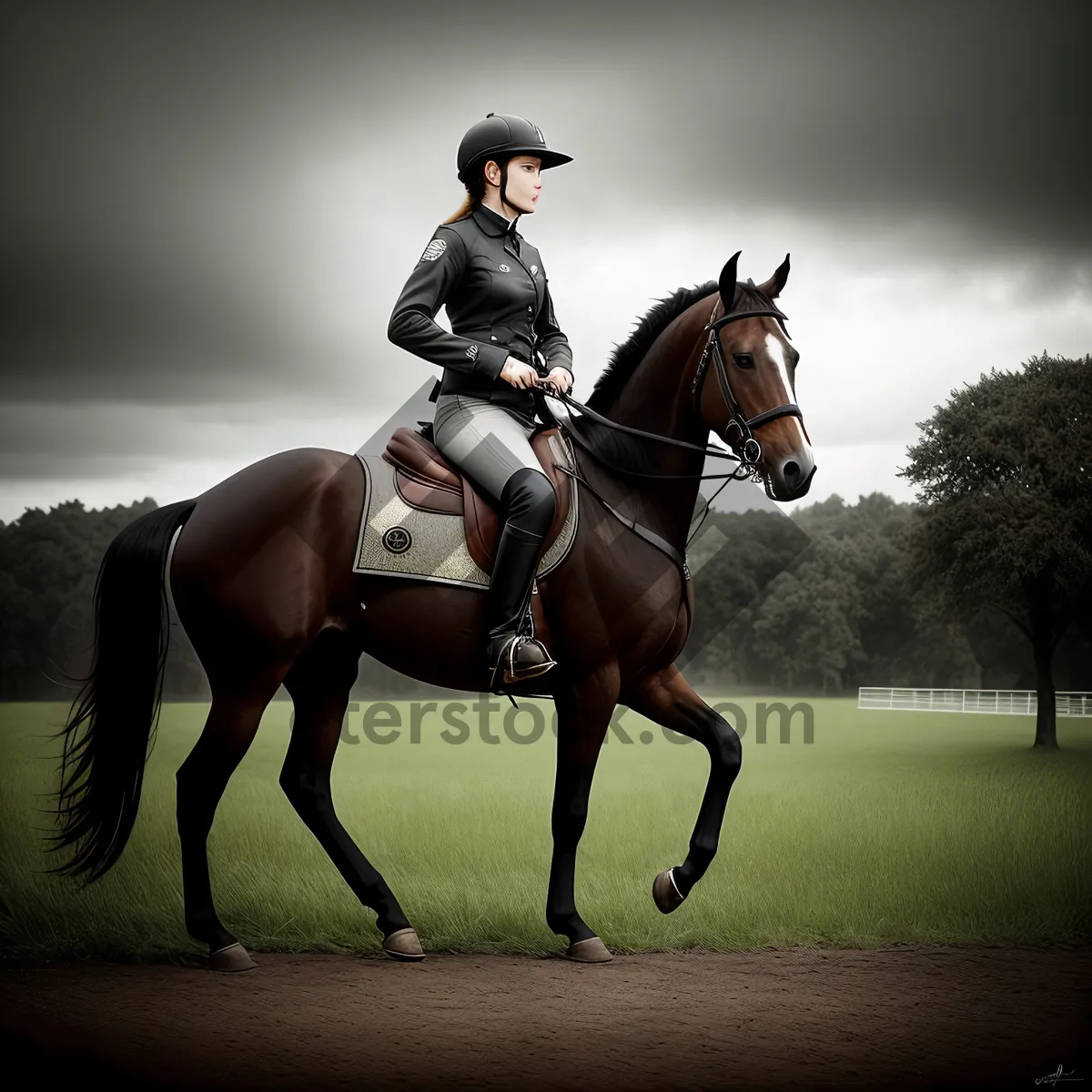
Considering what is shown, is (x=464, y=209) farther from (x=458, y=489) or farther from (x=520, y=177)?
(x=458, y=489)

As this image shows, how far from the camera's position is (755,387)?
5590 millimetres

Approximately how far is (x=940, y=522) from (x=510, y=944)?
12.2 metres

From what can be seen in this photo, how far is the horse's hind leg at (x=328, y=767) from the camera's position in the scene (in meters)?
6.07

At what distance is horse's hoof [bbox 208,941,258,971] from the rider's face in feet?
15.0

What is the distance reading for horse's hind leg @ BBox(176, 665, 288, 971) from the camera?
18.8 ft

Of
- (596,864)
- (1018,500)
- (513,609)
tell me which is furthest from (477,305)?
(1018,500)

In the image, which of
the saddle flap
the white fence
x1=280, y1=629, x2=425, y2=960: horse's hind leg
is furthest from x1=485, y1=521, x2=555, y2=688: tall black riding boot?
the white fence

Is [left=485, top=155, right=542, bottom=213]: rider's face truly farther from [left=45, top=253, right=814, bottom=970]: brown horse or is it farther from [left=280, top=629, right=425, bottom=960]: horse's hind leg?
[left=280, top=629, right=425, bottom=960]: horse's hind leg

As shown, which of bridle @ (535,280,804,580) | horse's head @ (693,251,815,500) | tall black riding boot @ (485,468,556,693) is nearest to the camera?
horse's head @ (693,251,815,500)

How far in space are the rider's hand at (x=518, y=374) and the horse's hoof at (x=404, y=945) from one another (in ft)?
10.5

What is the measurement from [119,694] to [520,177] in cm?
380

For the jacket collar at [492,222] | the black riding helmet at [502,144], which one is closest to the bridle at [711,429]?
the jacket collar at [492,222]

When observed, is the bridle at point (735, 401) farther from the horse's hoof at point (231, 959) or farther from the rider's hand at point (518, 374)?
the horse's hoof at point (231, 959)

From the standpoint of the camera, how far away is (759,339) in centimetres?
563
